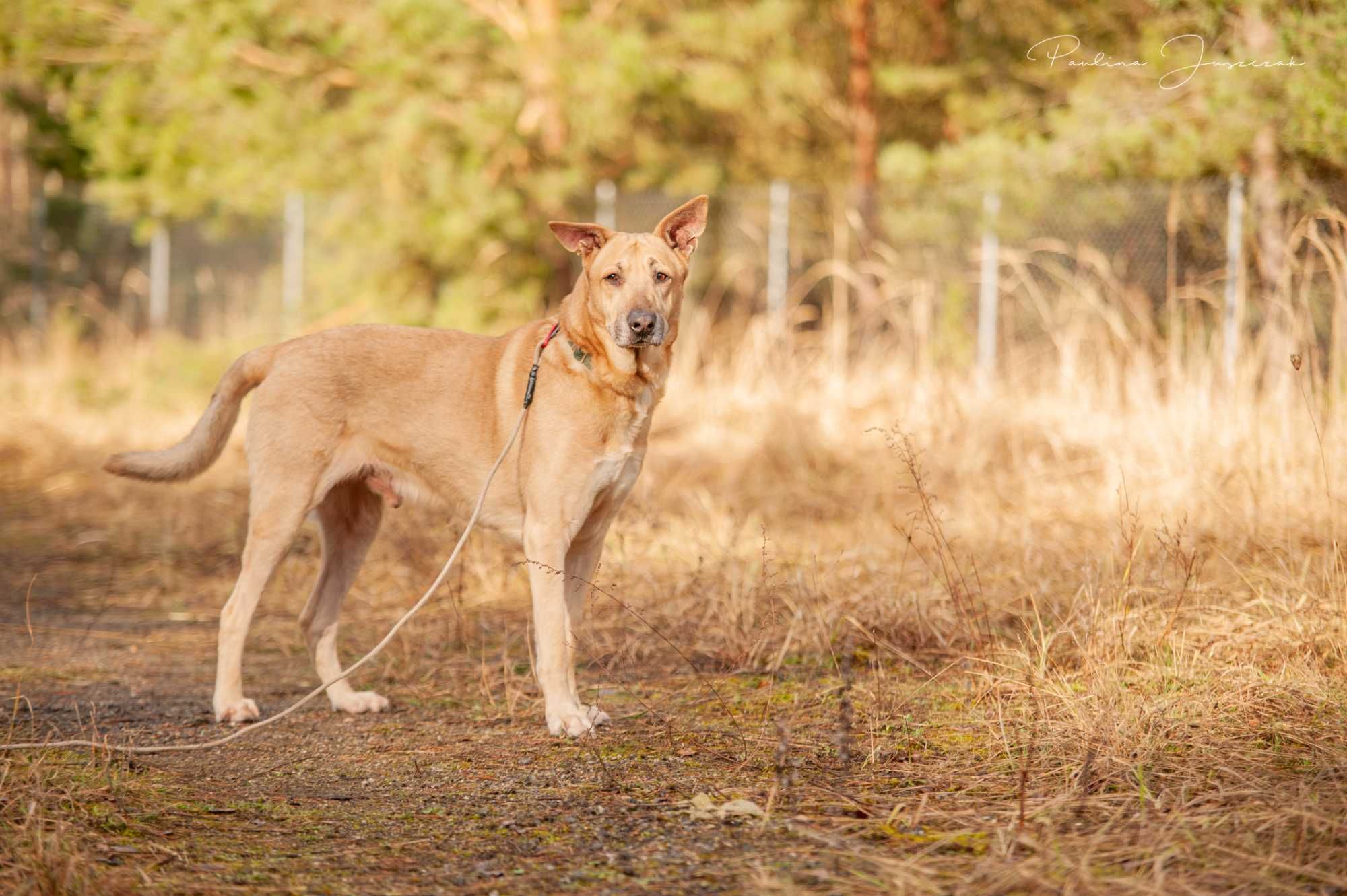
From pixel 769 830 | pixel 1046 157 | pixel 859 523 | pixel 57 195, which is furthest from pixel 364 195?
pixel 769 830

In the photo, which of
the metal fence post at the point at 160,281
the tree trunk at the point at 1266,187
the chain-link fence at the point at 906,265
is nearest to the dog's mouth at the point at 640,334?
the chain-link fence at the point at 906,265

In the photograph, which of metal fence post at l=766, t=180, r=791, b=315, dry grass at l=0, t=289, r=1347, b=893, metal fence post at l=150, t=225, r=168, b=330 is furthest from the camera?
metal fence post at l=150, t=225, r=168, b=330

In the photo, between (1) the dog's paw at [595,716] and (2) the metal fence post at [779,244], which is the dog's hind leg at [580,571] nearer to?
(1) the dog's paw at [595,716]

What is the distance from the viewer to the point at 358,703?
4.16 m

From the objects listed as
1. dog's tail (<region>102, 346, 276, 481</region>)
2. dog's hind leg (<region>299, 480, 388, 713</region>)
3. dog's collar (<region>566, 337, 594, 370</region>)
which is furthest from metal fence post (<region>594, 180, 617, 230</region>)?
dog's collar (<region>566, 337, 594, 370</region>)

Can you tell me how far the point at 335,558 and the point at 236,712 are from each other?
80 centimetres

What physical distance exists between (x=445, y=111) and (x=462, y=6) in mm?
1132

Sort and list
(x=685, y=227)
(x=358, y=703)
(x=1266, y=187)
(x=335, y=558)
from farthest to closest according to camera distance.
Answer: (x=1266, y=187)
(x=335, y=558)
(x=685, y=227)
(x=358, y=703)

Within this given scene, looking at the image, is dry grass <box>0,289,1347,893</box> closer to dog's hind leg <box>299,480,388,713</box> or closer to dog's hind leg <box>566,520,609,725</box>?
dog's hind leg <box>566,520,609,725</box>

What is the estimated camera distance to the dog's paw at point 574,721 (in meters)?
3.69

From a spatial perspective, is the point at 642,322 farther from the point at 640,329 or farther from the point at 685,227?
the point at 685,227

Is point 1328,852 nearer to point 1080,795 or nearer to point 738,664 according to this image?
point 1080,795

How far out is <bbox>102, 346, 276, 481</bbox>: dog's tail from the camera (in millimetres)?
4238

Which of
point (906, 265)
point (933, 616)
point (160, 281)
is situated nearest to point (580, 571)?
point (933, 616)
